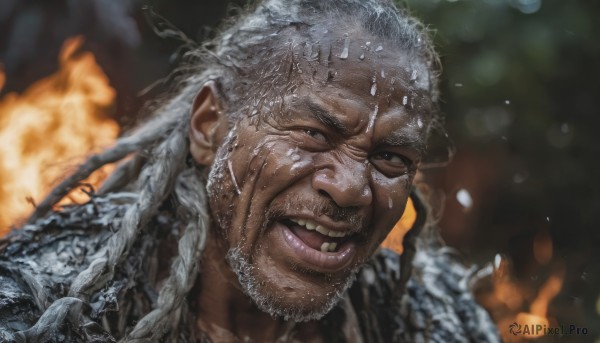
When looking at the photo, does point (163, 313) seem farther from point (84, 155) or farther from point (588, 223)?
point (588, 223)

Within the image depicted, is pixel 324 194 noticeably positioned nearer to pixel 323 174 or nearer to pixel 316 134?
pixel 323 174

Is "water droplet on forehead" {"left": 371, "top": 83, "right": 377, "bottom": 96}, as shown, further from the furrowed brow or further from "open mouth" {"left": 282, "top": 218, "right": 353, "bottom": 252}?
"open mouth" {"left": 282, "top": 218, "right": 353, "bottom": 252}

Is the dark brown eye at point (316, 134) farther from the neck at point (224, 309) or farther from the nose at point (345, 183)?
the neck at point (224, 309)

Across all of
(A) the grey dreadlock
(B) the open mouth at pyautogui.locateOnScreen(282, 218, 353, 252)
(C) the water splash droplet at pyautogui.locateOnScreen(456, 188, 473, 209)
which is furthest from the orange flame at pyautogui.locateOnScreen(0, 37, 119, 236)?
(C) the water splash droplet at pyautogui.locateOnScreen(456, 188, 473, 209)

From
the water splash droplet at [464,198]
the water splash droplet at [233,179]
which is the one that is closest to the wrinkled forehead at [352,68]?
the water splash droplet at [233,179]

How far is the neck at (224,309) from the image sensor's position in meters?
2.46

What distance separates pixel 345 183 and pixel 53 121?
2.03 meters

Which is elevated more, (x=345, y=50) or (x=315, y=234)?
(x=345, y=50)

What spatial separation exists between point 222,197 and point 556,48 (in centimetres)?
242

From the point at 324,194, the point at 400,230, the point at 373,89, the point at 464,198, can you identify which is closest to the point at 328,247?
the point at 324,194

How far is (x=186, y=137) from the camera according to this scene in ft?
8.34

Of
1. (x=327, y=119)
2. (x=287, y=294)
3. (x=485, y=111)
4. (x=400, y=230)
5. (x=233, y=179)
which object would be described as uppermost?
(x=327, y=119)

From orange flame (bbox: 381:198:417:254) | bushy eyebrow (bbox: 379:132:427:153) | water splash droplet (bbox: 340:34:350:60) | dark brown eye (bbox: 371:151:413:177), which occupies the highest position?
water splash droplet (bbox: 340:34:350:60)

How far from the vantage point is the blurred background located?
3680mm
